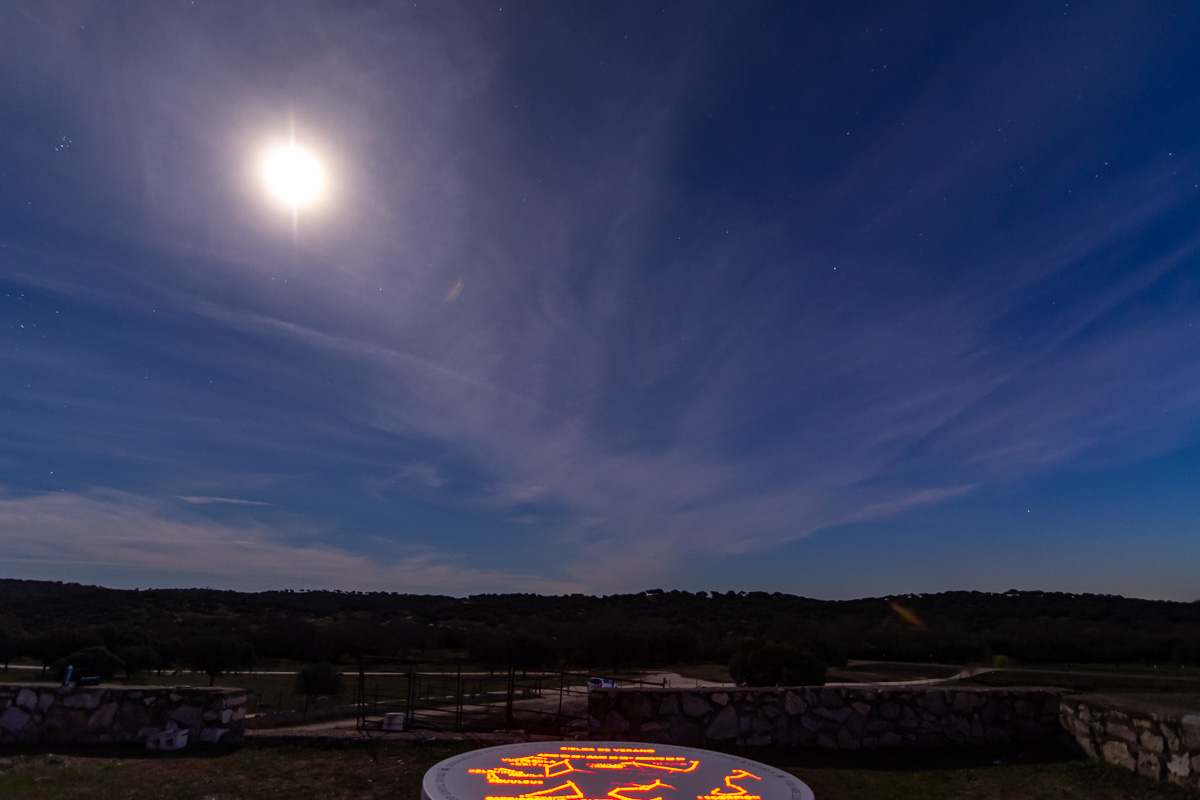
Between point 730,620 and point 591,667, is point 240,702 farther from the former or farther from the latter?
point 730,620

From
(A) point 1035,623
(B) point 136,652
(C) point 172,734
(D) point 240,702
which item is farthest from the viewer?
(A) point 1035,623

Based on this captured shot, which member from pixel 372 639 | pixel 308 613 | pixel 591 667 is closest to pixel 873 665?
pixel 591 667

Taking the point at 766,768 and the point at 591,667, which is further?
the point at 591,667

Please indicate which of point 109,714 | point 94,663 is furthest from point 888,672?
point 109,714

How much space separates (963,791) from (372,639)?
42.1 m

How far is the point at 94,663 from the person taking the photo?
24203 mm

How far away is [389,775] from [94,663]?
80.0 ft

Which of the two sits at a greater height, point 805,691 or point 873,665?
point 805,691

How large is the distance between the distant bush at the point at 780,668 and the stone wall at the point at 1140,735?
1505cm

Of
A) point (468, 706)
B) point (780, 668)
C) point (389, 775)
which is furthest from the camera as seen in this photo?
point (780, 668)

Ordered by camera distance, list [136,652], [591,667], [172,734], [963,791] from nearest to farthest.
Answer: [963,791], [172,734], [136,652], [591,667]

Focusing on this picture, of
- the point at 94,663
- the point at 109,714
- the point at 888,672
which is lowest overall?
the point at 888,672

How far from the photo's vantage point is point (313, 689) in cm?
2445

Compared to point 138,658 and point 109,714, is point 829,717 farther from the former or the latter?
point 138,658
